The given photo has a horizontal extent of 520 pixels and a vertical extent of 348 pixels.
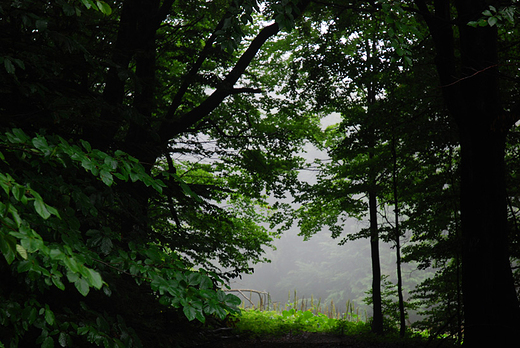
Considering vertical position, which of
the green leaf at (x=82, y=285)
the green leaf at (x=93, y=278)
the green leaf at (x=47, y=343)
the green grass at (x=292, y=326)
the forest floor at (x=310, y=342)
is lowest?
the forest floor at (x=310, y=342)

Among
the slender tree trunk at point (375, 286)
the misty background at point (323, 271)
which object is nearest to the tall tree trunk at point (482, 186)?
the slender tree trunk at point (375, 286)

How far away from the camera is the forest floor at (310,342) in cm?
669

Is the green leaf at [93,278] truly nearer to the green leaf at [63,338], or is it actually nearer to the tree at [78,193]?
the tree at [78,193]

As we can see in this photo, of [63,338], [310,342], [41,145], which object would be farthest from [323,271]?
[41,145]

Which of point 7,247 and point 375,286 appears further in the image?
point 375,286

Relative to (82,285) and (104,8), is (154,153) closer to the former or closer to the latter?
(104,8)

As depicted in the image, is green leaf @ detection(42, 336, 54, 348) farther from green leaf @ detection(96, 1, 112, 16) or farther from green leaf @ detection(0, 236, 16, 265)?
green leaf @ detection(96, 1, 112, 16)

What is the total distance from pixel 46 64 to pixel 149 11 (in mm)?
2189

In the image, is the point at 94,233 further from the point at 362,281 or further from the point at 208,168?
the point at 362,281

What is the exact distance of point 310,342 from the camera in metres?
7.54

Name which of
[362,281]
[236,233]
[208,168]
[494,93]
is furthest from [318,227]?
[362,281]

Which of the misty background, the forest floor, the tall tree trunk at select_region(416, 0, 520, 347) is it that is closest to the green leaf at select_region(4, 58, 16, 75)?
the tall tree trunk at select_region(416, 0, 520, 347)

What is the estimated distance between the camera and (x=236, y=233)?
8.97 meters

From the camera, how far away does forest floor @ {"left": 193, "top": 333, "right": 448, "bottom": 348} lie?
6.69 meters
